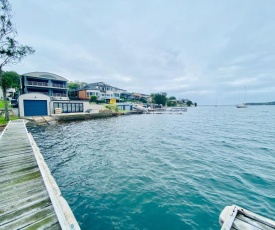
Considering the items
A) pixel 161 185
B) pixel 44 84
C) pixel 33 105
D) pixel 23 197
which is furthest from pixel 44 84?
pixel 161 185

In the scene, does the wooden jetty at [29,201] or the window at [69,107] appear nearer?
the wooden jetty at [29,201]

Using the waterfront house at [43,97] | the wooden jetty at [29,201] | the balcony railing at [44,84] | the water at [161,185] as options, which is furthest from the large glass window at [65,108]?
the wooden jetty at [29,201]

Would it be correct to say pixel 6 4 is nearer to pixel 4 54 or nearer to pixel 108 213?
pixel 4 54

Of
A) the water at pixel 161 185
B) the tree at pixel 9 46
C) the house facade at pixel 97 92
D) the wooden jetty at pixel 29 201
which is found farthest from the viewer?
the house facade at pixel 97 92

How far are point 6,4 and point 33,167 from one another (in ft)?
75.5

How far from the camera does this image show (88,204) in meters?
5.36

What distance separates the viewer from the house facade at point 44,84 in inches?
1516

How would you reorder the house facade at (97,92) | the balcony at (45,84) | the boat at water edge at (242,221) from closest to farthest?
the boat at water edge at (242,221), the balcony at (45,84), the house facade at (97,92)

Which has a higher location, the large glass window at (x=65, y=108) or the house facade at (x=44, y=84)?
the house facade at (x=44, y=84)

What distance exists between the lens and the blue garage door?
2691 centimetres

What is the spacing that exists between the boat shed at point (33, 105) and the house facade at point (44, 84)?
9.91 metres

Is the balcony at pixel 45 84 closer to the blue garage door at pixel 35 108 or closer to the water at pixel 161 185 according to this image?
the blue garage door at pixel 35 108

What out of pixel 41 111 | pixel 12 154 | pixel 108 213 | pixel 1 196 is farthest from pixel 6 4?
pixel 108 213

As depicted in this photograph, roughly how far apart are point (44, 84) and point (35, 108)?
16395 mm
